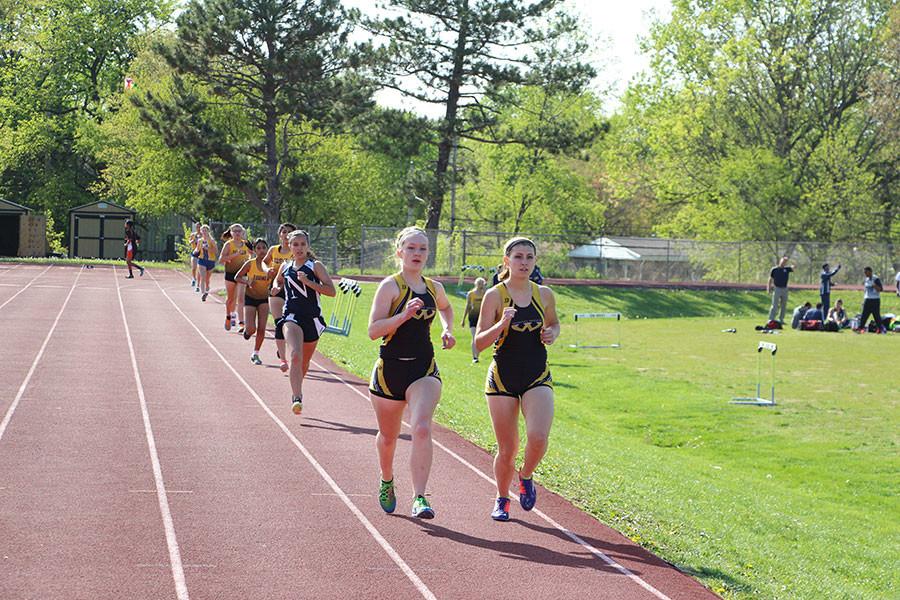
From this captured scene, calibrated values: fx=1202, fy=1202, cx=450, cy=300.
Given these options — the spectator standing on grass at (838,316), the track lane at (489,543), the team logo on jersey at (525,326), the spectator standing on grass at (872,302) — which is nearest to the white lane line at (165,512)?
the track lane at (489,543)

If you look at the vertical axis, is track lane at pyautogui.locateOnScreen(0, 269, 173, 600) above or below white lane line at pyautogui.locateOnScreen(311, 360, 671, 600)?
above

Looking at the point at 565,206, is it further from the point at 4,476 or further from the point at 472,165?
the point at 4,476

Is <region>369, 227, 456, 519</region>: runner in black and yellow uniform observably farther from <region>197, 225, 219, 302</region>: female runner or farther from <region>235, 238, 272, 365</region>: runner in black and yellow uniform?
<region>197, 225, 219, 302</region>: female runner

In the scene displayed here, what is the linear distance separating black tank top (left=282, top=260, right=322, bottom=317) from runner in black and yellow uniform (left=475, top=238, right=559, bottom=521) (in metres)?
4.68

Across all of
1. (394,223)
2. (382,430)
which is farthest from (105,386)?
(394,223)

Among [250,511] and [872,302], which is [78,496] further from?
[872,302]

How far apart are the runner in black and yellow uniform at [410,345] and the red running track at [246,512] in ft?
2.48

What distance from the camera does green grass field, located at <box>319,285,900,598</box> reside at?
Result: 942 centimetres

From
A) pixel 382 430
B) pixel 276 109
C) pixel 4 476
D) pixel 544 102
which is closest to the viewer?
pixel 382 430

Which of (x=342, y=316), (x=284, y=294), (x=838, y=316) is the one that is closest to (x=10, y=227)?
(x=342, y=316)

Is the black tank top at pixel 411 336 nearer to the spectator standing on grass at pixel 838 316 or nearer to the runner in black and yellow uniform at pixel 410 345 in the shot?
the runner in black and yellow uniform at pixel 410 345

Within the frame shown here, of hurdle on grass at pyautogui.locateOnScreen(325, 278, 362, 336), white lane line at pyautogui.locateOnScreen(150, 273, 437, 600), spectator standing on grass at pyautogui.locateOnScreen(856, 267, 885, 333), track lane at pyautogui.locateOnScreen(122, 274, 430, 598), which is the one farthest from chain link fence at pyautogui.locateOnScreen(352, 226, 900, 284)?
track lane at pyautogui.locateOnScreen(122, 274, 430, 598)

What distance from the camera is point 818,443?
1670 centimetres

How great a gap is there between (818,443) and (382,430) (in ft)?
32.7
